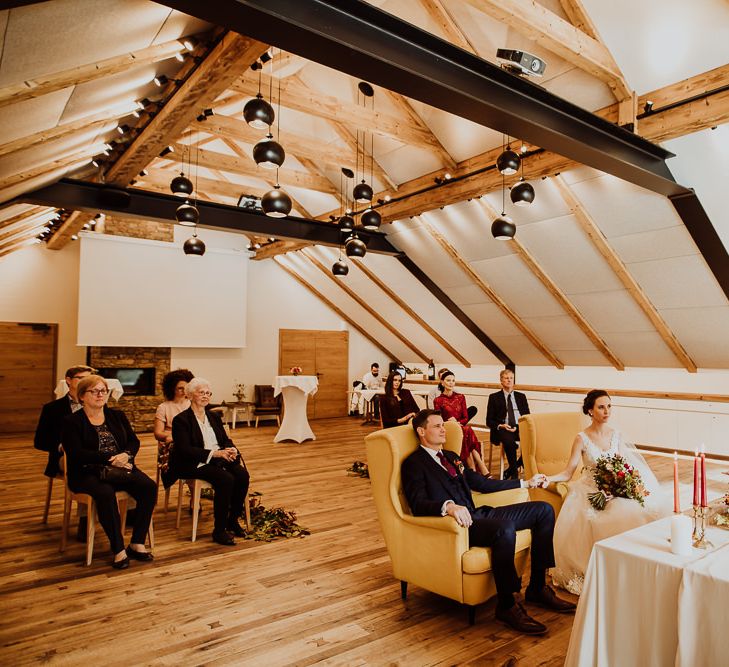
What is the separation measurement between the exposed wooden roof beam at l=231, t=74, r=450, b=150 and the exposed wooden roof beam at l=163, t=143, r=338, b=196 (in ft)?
6.32

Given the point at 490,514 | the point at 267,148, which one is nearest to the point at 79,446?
the point at 267,148

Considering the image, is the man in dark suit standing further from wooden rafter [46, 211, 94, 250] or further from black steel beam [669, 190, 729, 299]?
wooden rafter [46, 211, 94, 250]

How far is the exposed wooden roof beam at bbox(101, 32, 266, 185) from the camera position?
11.9ft

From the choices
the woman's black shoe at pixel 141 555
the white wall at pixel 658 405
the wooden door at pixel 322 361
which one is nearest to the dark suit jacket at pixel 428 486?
the woman's black shoe at pixel 141 555

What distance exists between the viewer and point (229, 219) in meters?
7.71

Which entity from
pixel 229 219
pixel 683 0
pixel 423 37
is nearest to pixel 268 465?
pixel 229 219

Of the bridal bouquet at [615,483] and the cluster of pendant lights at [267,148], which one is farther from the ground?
the cluster of pendant lights at [267,148]

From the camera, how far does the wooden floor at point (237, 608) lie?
2695mm

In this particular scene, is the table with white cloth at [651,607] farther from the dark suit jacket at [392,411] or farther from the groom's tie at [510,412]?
the dark suit jacket at [392,411]

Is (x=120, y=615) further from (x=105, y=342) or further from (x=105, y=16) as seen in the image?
(x=105, y=342)

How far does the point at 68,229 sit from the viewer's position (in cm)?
866

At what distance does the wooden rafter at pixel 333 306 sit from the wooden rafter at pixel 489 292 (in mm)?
4763

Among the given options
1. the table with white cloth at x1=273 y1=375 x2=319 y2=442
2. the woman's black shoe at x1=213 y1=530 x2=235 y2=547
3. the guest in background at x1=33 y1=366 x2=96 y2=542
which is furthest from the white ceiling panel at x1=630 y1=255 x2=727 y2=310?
the guest in background at x1=33 y1=366 x2=96 y2=542

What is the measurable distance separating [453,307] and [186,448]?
6.59 meters
